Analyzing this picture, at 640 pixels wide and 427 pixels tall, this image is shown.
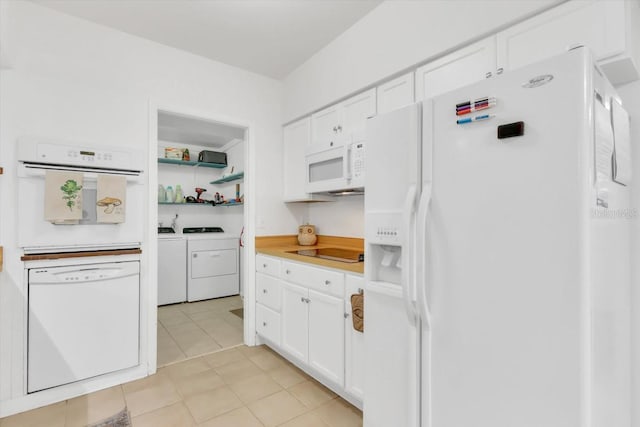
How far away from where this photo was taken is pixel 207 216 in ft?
17.2

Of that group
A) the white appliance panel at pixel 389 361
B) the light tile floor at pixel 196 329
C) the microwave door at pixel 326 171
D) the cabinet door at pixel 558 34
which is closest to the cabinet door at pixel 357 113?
the microwave door at pixel 326 171

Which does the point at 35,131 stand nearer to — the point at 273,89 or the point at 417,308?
the point at 273,89

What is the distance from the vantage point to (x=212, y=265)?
15.0 ft

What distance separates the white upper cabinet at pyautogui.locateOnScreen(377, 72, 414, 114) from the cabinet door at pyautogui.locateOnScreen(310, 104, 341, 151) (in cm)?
45

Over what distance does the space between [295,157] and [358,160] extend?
947 mm

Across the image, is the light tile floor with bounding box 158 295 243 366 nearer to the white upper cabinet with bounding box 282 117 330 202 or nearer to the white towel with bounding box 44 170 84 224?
the white towel with bounding box 44 170 84 224

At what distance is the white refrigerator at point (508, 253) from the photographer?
92cm

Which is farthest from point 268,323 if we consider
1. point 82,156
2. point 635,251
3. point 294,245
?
point 635,251

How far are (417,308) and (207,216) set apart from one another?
4.56 m

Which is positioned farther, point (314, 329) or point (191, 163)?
point (191, 163)

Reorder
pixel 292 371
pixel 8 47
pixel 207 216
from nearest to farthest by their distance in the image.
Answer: pixel 8 47
pixel 292 371
pixel 207 216

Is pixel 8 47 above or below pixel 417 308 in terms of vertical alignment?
above

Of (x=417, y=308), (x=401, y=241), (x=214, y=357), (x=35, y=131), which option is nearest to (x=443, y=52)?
(x=401, y=241)

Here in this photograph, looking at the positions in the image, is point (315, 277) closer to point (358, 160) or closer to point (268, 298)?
point (268, 298)
